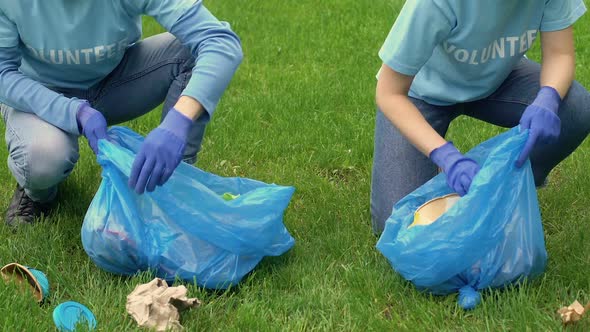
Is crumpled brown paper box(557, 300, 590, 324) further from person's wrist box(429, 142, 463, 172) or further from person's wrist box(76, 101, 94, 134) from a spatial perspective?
person's wrist box(76, 101, 94, 134)

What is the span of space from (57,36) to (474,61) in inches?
48.9

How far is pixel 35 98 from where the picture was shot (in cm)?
258

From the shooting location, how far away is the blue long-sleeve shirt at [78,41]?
2512mm

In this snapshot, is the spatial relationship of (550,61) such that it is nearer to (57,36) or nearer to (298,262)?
(298,262)

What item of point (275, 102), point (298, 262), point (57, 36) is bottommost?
point (275, 102)

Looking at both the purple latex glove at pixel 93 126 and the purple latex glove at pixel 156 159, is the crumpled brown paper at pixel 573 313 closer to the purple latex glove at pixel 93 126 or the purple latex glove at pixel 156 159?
the purple latex glove at pixel 156 159

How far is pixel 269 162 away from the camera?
10.8 ft


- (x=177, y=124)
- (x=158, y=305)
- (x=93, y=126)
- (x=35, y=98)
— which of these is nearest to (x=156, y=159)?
(x=177, y=124)

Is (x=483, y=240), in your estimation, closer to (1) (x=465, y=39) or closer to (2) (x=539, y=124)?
(2) (x=539, y=124)

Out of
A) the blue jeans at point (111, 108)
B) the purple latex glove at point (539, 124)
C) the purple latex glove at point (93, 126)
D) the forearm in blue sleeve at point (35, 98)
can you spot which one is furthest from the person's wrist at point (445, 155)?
the forearm in blue sleeve at point (35, 98)

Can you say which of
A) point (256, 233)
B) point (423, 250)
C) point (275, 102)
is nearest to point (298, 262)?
point (256, 233)

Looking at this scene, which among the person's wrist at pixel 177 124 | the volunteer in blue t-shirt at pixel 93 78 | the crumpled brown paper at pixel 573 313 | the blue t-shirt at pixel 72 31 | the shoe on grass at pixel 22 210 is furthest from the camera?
the shoe on grass at pixel 22 210

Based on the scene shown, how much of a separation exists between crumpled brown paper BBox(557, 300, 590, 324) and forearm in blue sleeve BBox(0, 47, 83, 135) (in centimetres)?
142

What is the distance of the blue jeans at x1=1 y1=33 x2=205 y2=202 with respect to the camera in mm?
2615
